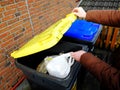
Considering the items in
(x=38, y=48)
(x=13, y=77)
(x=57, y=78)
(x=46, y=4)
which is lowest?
(x=13, y=77)

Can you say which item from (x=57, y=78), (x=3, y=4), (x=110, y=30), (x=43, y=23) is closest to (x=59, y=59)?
(x=57, y=78)

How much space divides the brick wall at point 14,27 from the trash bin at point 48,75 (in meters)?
0.51

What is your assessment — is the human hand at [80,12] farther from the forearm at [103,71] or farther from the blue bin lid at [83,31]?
the forearm at [103,71]

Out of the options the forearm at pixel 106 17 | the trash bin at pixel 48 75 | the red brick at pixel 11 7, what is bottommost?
the trash bin at pixel 48 75

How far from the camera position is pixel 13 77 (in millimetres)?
2141

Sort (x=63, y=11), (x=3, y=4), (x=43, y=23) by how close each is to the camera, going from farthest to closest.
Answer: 1. (x=63, y=11)
2. (x=43, y=23)
3. (x=3, y=4)

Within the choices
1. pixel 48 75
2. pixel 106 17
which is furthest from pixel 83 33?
pixel 48 75

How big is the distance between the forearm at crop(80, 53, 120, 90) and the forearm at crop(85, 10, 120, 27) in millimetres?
558

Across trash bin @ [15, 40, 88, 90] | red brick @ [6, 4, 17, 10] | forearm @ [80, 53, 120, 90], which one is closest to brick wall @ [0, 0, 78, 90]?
red brick @ [6, 4, 17, 10]

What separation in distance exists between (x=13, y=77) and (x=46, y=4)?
1.65 meters

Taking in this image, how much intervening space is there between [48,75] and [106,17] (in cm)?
89

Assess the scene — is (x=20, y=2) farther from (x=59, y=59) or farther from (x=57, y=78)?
(x=57, y=78)

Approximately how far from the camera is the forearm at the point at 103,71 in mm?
884

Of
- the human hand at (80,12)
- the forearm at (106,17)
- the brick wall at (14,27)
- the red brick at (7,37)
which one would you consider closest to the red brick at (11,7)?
the brick wall at (14,27)
